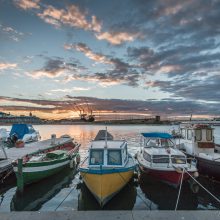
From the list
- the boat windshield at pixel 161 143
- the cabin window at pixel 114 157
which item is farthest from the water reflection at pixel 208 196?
the cabin window at pixel 114 157

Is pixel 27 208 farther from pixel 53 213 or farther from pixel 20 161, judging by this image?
pixel 53 213

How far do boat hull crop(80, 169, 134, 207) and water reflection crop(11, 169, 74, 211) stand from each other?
4.01 metres

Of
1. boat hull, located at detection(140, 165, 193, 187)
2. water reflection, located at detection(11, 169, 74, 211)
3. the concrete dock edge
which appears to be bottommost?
water reflection, located at detection(11, 169, 74, 211)

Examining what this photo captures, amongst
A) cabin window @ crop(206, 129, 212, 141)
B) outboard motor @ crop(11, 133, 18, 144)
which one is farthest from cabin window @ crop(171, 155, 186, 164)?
outboard motor @ crop(11, 133, 18, 144)

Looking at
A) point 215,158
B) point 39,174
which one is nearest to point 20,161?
point 39,174

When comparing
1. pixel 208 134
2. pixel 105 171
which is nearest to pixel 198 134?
pixel 208 134

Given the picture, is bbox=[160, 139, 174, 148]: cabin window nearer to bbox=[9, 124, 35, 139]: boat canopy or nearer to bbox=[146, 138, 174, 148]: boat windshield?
bbox=[146, 138, 174, 148]: boat windshield

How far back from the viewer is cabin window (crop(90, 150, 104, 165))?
677 inches

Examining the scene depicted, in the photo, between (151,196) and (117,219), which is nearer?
(117,219)

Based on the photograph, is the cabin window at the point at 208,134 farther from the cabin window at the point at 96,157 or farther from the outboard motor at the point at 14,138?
the outboard motor at the point at 14,138

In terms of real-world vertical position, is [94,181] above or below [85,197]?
above

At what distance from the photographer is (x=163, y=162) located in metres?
19.4

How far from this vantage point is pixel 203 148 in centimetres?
2452

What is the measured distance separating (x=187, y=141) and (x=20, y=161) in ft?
61.3
